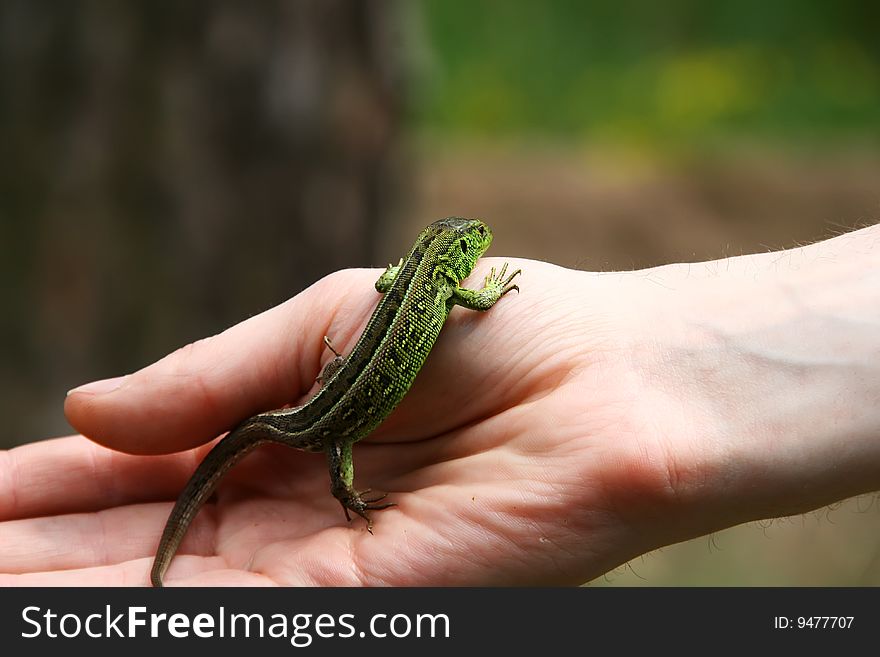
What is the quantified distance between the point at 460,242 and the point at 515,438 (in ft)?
4.31

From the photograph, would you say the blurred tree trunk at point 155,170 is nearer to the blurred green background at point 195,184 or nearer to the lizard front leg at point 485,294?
the blurred green background at point 195,184

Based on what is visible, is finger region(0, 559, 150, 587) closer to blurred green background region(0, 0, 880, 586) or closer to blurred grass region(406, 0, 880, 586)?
blurred green background region(0, 0, 880, 586)

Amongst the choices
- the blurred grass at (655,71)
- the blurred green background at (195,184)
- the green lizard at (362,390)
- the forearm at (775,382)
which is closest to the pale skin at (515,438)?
the forearm at (775,382)

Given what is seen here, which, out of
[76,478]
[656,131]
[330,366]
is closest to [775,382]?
[330,366]

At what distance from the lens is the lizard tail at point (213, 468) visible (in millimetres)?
4836

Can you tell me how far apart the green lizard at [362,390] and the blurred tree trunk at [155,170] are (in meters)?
2.50

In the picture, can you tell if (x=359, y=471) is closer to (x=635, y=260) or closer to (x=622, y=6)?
(x=635, y=260)

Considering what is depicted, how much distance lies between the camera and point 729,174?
12.7 meters

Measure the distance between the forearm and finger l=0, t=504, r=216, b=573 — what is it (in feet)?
8.48

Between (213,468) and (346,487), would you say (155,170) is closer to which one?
(213,468)

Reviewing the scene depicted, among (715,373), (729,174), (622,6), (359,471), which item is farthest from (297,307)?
(622,6)

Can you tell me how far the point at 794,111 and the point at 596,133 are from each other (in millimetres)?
3446

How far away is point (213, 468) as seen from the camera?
16.2ft

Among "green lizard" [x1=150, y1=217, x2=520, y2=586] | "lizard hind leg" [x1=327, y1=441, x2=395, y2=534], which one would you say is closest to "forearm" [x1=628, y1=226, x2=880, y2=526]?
"green lizard" [x1=150, y1=217, x2=520, y2=586]
